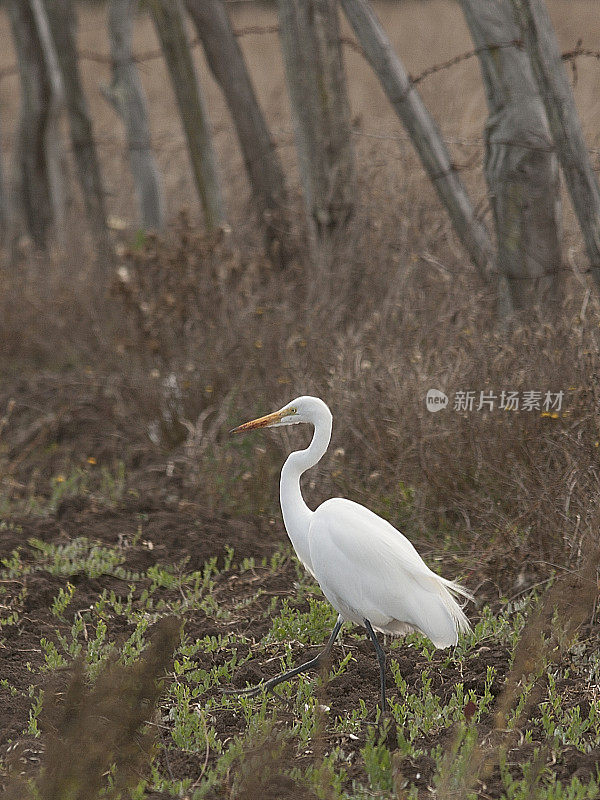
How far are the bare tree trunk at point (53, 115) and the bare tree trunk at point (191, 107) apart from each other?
1.82m

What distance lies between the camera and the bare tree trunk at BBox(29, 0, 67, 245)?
9055mm

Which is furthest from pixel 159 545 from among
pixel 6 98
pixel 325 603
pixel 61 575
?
pixel 6 98

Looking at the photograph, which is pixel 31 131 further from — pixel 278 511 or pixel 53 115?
pixel 278 511

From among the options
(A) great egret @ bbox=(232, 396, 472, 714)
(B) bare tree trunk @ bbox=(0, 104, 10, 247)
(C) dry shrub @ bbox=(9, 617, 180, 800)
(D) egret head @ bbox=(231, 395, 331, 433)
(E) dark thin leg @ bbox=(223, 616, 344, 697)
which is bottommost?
(B) bare tree trunk @ bbox=(0, 104, 10, 247)

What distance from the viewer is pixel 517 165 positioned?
5152mm

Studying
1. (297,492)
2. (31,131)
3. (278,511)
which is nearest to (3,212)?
(31,131)

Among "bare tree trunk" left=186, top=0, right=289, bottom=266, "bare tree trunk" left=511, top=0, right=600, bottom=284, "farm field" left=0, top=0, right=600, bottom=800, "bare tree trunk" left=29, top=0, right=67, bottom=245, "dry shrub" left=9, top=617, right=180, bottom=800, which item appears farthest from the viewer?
"bare tree trunk" left=29, top=0, right=67, bottom=245

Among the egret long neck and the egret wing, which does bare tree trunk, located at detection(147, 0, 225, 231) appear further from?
the egret wing

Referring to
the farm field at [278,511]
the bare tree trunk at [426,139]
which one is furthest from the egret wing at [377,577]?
the bare tree trunk at [426,139]

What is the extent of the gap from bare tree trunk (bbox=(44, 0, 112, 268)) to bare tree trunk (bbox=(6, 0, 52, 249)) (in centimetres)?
54

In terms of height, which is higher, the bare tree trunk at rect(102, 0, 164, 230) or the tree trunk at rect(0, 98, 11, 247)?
the bare tree trunk at rect(102, 0, 164, 230)

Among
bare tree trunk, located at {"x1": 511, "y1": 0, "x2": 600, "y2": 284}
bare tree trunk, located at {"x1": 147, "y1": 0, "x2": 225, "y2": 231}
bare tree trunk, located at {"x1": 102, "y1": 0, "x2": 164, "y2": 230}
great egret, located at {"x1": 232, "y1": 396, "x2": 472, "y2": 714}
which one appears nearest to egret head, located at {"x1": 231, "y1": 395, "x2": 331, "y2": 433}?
great egret, located at {"x1": 232, "y1": 396, "x2": 472, "y2": 714}

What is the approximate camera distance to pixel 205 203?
300 inches

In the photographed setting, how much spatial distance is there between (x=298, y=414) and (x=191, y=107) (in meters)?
4.66
